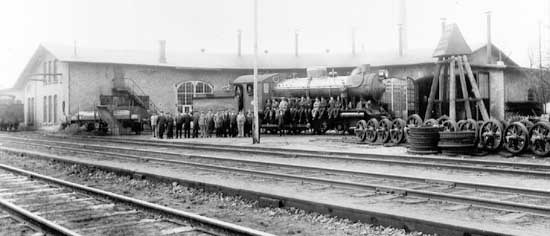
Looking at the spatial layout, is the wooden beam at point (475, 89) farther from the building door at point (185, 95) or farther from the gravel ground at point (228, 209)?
the building door at point (185, 95)

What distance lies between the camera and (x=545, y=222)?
6238mm

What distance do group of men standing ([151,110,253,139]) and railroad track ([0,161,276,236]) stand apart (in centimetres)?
1564

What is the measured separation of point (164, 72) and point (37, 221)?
110ft

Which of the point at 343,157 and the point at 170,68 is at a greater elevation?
the point at 170,68

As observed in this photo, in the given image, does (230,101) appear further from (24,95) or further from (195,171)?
(24,95)

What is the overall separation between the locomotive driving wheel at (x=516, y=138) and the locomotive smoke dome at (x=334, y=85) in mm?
9894

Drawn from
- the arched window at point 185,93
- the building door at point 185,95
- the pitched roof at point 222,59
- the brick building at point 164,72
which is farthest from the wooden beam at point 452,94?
the arched window at point 185,93

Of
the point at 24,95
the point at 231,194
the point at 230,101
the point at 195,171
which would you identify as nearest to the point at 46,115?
the point at 24,95

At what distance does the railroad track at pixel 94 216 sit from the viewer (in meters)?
6.40

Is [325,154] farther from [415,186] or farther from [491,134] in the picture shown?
[415,186]

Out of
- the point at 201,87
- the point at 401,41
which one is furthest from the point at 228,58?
the point at 401,41

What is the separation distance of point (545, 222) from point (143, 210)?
206 inches

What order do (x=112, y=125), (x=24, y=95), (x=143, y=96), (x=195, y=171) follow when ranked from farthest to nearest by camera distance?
(x=24, y=95) < (x=143, y=96) < (x=112, y=125) < (x=195, y=171)

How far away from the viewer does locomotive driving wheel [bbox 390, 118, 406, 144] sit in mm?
17609
